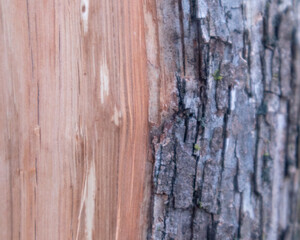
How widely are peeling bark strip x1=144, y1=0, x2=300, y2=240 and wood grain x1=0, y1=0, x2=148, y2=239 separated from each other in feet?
0.25

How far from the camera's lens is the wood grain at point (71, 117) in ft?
2.88

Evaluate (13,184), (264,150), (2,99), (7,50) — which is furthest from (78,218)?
(264,150)

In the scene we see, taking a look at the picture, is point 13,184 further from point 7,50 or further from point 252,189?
point 252,189

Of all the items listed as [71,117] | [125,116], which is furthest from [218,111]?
[71,117]

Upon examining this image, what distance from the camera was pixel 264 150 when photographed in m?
1.10

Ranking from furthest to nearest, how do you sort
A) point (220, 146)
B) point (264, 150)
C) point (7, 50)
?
point (264, 150), point (220, 146), point (7, 50)

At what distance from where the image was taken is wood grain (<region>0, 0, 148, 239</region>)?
0.88 meters

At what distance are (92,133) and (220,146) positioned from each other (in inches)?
15.3

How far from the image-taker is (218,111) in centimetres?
98

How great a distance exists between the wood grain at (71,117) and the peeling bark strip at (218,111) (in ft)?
0.25

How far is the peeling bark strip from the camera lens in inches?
36.9

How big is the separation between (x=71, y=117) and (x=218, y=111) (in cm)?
43

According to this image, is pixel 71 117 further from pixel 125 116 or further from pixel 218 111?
pixel 218 111

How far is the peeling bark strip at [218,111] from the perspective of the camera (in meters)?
0.94
